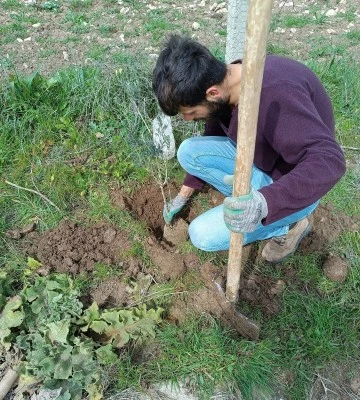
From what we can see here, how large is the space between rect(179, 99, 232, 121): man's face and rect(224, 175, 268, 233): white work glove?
0.53m

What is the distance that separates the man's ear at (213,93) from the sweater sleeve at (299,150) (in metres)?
0.23

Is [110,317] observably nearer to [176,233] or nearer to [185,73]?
[176,233]

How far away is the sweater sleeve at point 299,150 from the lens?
1.63m

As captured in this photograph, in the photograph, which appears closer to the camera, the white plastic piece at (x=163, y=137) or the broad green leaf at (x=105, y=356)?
the broad green leaf at (x=105, y=356)

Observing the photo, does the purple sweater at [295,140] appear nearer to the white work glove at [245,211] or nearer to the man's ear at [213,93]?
the white work glove at [245,211]

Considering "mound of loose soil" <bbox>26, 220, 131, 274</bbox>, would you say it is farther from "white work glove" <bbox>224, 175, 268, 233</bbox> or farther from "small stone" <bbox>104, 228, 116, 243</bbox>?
"white work glove" <bbox>224, 175, 268, 233</bbox>

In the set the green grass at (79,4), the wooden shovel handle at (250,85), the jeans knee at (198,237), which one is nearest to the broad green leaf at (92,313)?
the jeans knee at (198,237)

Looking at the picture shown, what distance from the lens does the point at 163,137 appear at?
294cm

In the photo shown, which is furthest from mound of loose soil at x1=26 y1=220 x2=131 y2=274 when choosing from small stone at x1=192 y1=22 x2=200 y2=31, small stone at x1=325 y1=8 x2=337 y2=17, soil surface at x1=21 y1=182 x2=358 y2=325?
small stone at x1=325 y1=8 x2=337 y2=17

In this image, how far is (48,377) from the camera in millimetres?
1902

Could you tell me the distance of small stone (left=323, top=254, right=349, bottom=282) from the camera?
241 cm

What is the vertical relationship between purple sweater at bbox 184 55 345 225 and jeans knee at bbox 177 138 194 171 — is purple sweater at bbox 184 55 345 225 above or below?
above

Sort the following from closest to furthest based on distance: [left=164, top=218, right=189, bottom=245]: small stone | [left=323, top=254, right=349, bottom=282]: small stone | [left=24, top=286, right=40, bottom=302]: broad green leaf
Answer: [left=24, top=286, right=40, bottom=302]: broad green leaf
[left=323, top=254, right=349, bottom=282]: small stone
[left=164, top=218, right=189, bottom=245]: small stone

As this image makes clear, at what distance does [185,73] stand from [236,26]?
1.45 m
